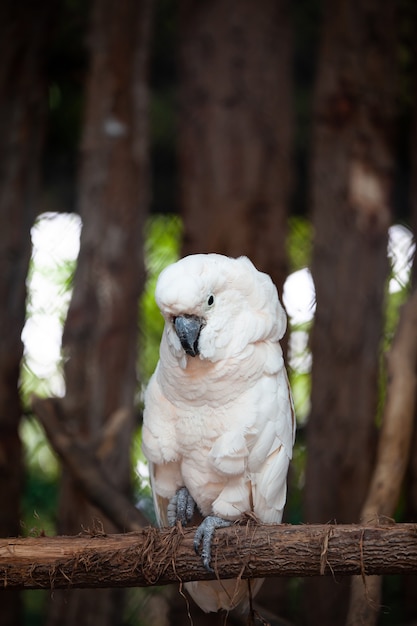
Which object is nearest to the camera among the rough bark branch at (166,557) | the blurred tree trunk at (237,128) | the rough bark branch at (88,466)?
the rough bark branch at (166,557)

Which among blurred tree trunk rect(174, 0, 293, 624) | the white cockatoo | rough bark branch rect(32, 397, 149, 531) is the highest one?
blurred tree trunk rect(174, 0, 293, 624)

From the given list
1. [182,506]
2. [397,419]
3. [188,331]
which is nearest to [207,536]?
[182,506]

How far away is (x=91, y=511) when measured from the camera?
2.86 metres

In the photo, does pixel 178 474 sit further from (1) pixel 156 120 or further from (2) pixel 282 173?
(1) pixel 156 120

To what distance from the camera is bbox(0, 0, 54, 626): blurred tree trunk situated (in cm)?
321

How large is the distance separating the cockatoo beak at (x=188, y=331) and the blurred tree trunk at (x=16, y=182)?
1.73 meters

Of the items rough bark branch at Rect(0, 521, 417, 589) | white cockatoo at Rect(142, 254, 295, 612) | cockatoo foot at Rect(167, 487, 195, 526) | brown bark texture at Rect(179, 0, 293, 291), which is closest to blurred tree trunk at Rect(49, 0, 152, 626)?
brown bark texture at Rect(179, 0, 293, 291)

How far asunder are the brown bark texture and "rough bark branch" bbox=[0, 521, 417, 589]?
1.48 meters

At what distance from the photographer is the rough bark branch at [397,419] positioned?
230 cm

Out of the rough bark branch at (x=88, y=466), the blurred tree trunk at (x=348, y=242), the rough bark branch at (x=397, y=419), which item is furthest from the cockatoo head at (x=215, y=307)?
the blurred tree trunk at (x=348, y=242)

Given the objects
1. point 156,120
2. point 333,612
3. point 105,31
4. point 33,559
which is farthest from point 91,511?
point 156,120

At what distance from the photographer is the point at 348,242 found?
118 inches

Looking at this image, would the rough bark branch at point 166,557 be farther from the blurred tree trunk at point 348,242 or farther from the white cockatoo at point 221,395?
the blurred tree trunk at point 348,242

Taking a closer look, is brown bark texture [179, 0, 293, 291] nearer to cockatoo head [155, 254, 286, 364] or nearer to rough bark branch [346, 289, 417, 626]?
rough bark branch [346, 289, 417, 626]
